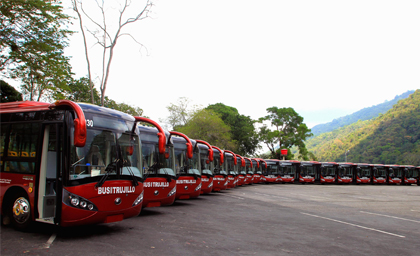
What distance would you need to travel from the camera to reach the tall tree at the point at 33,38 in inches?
693

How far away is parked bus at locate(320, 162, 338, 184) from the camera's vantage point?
1736 inches

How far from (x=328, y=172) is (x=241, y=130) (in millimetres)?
18556

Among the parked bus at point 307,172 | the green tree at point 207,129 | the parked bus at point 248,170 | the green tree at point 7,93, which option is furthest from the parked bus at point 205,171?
the parked bus at point 307,172

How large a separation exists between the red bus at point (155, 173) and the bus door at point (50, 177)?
133 inches

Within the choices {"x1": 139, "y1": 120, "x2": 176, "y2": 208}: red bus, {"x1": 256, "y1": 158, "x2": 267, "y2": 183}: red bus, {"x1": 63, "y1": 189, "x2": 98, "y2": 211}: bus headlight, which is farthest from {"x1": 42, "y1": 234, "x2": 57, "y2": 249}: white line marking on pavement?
{"x1": 256, "y1": 158, "x2": 267, "y2": 183}: red bus

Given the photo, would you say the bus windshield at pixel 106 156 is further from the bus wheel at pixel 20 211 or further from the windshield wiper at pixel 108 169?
the bus wheel at pixel 20 211

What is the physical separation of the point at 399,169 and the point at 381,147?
4072 centimetres

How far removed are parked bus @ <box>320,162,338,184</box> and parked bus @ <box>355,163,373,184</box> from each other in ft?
13.3

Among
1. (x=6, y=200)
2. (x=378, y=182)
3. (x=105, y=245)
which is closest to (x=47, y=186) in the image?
(x=6, y=200)

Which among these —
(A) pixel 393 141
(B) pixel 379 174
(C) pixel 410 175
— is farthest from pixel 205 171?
(A) pixel 393 141

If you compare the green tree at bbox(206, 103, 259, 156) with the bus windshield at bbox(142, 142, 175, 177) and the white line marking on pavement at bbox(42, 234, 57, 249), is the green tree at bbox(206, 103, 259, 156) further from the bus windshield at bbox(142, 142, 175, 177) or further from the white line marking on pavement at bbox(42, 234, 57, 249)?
the white line marking on pavement at bbox(42, 234, 57, 249)

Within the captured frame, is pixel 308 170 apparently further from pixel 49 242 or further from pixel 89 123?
pixel 49 242

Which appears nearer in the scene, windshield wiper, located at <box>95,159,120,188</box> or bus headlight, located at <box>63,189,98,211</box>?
bus headlight, located at <box>63,189,98,211</box>

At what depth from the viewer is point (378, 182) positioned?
48.2 m
